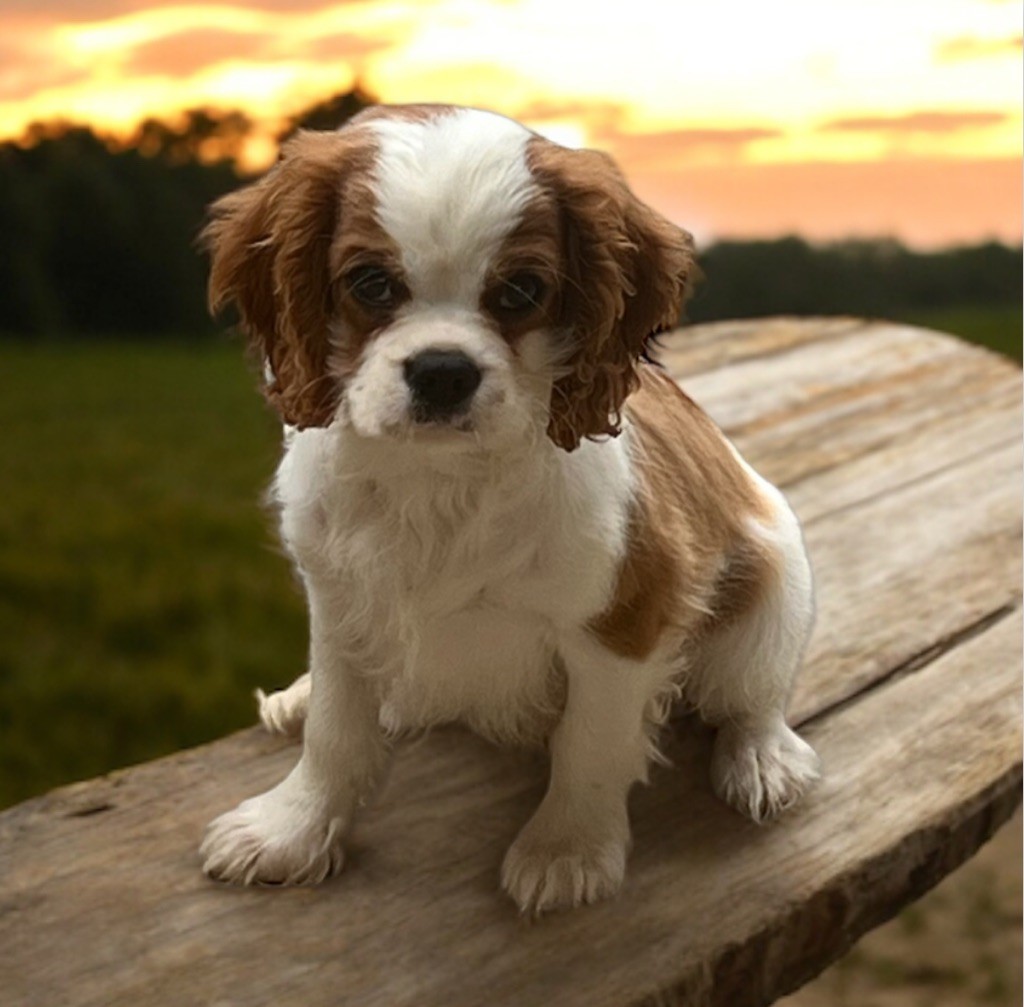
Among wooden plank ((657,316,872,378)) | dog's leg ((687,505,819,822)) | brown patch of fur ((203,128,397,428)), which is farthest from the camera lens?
wooden plank ((657,316,872,378))

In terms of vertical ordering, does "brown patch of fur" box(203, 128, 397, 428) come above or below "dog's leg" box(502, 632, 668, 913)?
above

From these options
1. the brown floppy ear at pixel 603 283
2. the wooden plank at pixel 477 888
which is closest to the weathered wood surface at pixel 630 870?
the wooden plank at pixel 477 888

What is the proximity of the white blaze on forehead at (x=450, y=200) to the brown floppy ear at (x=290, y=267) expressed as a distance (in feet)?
0.41

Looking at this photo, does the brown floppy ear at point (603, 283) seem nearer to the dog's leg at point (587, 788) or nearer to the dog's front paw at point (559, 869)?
the dog's leg at point (587, 788)

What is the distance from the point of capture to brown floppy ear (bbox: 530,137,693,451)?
6.34 ft

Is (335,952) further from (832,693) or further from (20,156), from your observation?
(20,156)

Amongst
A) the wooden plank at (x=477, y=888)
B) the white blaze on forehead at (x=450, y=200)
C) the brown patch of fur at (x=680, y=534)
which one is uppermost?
the white blaze on forehead at (x=450, y=200)

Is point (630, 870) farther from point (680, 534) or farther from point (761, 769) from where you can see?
point (680, 534)

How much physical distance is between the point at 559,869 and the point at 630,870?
15cm

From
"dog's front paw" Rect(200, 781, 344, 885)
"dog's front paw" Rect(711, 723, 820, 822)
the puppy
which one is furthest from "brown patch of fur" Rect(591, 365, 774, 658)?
"dog's front paw" Rect(200, 781, 344, 885)

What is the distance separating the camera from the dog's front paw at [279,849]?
2.45 metres

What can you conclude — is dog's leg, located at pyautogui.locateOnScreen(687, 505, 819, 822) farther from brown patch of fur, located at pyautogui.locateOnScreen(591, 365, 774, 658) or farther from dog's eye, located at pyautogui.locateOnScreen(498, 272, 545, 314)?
dog's eye, located at pyautogui.locateOnScreen(498, 272, 545, 314)

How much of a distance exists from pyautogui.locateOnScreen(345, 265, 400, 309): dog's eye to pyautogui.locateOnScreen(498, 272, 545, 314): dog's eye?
0.13 metres

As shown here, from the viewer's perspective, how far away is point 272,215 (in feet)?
6.57
